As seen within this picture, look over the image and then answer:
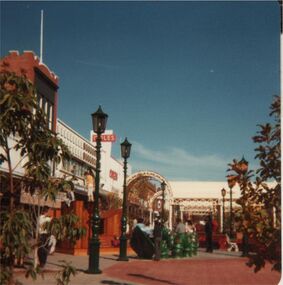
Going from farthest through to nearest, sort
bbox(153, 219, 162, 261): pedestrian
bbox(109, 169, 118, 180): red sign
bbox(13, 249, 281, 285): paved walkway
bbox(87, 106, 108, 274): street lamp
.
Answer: bbox(109, 169, 118, 180): red sign < bbox(153, 219, 162, 261): pedestrian < bbox(87, 106, 108, 274): street lamp < bbox(13, 249, 281, 285): paved walkway

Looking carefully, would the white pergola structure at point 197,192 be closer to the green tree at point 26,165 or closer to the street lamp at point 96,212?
the street lamp at point 96,212

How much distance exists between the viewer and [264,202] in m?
6.30

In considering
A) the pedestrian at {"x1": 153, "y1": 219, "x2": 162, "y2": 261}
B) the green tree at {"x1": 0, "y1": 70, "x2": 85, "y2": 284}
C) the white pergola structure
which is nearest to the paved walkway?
the pedestrian at {"x1": 153, "y1": 219, "x2": 162, "y2": 261}

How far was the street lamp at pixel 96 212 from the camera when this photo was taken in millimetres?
13648

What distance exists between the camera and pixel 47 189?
20.6ft

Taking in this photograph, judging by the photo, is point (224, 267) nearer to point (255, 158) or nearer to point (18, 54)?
point (255, 158)

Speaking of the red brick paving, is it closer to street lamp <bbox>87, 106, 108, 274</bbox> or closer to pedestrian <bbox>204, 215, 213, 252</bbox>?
street lamp <bbox>87, 106, 108, 274</bbox>

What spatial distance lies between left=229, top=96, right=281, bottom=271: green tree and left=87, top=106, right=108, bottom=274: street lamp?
23.5 feet

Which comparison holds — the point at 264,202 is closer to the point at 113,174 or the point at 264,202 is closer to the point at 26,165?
the point at 26,165

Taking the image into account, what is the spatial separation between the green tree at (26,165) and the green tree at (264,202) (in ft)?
7.26

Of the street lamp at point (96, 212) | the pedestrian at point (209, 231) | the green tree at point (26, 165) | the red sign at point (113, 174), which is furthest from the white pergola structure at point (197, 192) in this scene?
the green tree at point (26, 165)

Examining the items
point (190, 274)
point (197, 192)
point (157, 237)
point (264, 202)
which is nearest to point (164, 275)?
point (190, 274)

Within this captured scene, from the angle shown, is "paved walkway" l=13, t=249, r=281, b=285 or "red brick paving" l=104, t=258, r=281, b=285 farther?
"red brick paving" l=104, t=258, r=281, b=285

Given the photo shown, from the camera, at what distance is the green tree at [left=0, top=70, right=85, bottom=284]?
229 inches
